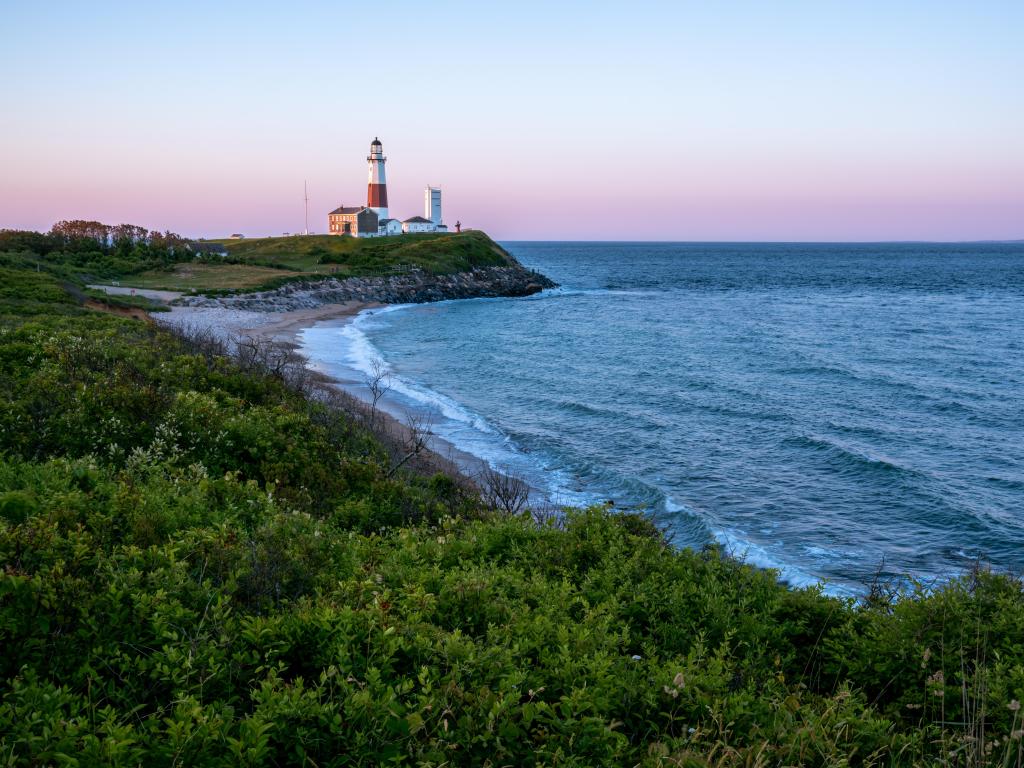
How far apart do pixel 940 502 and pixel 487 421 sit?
14181 mm

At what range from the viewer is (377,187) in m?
114

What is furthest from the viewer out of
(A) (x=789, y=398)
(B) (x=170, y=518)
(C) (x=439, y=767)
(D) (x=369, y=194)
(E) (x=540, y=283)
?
(D) (x=369, y=194)

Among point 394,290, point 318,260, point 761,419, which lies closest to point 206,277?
point 394,290

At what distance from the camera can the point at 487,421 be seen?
25688mm

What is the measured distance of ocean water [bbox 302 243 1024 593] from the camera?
623 inches

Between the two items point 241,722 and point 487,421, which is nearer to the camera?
point 241,722

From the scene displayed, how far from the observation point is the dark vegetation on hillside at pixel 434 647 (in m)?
4.02

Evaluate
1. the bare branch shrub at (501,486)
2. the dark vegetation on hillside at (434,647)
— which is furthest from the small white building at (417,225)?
the dark vegetation on hillside at (434,647)

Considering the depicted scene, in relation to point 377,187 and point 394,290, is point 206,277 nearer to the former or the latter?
point 394,290

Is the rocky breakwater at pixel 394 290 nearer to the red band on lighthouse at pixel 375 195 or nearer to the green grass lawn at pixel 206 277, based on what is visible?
the green grass lawn at pixel 206 277

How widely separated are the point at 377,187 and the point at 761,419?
99.4 meters

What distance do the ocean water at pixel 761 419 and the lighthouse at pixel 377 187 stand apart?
62.5m

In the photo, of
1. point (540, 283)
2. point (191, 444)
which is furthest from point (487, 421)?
point (540, 283)

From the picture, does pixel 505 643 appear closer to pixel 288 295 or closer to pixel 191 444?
pixel 191 444
